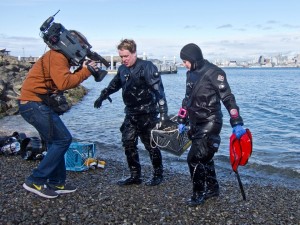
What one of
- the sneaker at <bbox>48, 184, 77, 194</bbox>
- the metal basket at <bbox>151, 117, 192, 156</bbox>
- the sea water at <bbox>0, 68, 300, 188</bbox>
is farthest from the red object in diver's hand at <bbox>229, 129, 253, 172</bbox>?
the sea water at <bbox>0, 68, 300, 188</bbox>

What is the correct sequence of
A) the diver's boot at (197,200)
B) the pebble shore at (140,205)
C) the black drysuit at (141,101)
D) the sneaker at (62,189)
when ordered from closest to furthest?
1. the pebble shore at (140,205)
2. the diver's boot at (197,200)
3. the sneaker at (62,189)
4. the black drysuit at (141,101)

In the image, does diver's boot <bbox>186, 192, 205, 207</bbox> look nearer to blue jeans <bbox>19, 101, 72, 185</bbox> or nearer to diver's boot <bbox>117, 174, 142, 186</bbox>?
diver's boot <bbox>117, 174, 142, 186</bbox>

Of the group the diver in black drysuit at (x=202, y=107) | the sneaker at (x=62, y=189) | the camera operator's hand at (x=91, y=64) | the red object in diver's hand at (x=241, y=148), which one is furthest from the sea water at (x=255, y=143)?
the camera operator's hand at (x=91, y=64)

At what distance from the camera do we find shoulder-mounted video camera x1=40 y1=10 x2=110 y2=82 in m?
5.39

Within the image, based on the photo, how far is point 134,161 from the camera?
6.99m

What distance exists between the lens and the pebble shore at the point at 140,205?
17.0 ft

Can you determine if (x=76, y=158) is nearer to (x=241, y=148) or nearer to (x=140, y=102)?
(x=140, y=102)

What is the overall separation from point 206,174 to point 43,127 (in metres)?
2.60

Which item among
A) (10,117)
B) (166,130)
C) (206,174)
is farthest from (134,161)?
(10,117)

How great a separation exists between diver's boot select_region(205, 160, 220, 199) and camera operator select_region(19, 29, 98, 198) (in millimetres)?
2216

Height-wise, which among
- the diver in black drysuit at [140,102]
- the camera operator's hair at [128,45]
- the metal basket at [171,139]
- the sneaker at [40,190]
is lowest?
the sneaker at [40,190]

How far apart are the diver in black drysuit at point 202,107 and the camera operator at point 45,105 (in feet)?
4.79

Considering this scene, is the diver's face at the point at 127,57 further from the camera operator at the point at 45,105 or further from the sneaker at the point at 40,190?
the sneaker at the point at 40,190

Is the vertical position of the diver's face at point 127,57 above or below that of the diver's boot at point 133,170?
above
